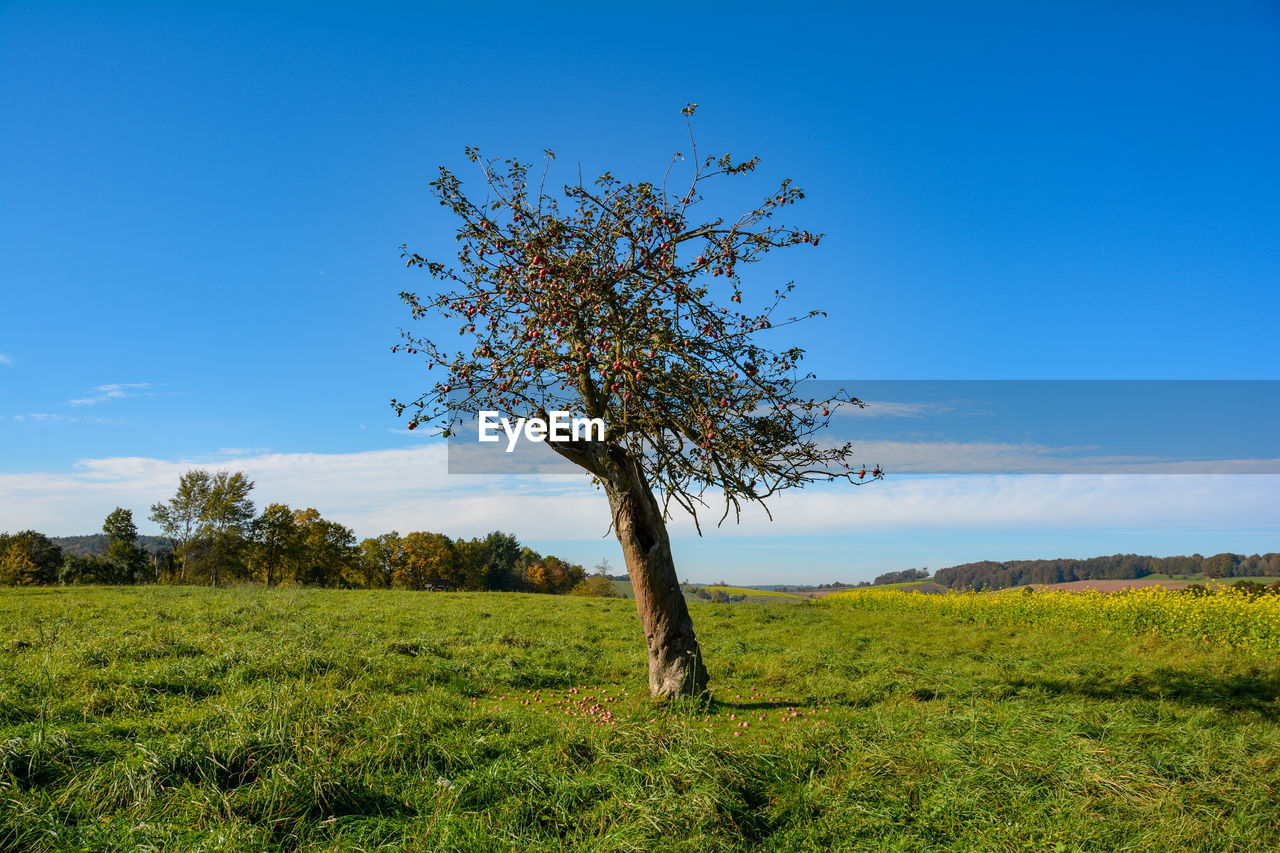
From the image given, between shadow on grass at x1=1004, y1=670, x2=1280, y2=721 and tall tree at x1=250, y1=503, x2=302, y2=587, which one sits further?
tall tree at x1=250, y1=503, x2=302, y2=587

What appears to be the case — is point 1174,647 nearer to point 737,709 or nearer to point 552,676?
point 737,709

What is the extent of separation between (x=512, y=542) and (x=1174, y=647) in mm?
61849

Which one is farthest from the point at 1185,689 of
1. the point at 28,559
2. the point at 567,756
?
the point at 28,559

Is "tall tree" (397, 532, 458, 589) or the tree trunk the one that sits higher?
the tree trunk

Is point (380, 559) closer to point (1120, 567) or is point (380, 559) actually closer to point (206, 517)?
point (206, 517)

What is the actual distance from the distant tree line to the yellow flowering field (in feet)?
107

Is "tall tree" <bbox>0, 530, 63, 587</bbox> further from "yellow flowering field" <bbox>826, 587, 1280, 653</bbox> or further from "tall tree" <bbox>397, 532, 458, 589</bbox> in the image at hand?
"yellow flowering field" <bbox>826, 587, 1280, 653</bbox>

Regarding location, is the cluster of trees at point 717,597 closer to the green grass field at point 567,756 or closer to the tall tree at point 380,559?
the green grass field at point 567,756

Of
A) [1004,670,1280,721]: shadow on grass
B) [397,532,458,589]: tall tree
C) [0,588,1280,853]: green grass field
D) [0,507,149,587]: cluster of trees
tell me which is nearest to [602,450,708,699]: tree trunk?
[0,588,1280,853]: green grass field

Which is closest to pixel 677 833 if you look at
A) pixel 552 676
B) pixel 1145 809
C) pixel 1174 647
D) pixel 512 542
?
pixel 1145 809

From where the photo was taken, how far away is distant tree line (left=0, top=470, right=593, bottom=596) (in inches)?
1772

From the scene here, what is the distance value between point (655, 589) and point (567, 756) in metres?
3.63

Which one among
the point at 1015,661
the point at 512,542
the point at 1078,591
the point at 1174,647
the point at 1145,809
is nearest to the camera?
the point at 1145,809

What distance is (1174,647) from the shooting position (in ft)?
52.0
